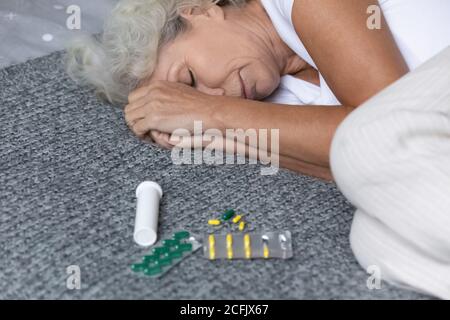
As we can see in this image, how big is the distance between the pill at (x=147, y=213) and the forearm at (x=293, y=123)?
180 mm

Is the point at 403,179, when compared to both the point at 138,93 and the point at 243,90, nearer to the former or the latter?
the point at 243,90

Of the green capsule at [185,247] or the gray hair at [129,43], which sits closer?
the green capsule at [185,247]

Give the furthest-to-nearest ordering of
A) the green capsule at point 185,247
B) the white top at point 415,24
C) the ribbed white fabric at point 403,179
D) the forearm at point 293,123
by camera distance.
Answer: the white top at point 415,24 → the forearm at point 293,123 → the green capsule at point 185,247 → the ribbed white fabric at point 403,179

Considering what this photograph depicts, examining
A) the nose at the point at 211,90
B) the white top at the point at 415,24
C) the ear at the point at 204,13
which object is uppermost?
the white top at the point at 415,24

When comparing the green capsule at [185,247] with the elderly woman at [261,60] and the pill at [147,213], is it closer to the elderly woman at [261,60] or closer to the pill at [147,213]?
the pill at [147,213]

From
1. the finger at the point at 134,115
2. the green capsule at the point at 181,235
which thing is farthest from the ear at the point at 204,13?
the green capsule at the point at 181,235

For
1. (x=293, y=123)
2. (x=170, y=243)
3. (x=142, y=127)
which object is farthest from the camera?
(x=142, y=127)

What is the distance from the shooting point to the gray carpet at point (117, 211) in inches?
43.9

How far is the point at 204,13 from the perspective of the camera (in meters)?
1.50

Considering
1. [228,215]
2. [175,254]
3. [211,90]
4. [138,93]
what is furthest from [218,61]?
[175,254]

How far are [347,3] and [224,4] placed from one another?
0.99 feet

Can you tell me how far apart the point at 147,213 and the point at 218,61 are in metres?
0.37

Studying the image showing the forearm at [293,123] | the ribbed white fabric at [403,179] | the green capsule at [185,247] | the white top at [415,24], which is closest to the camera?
the ribbed white fabric at [403,179]
